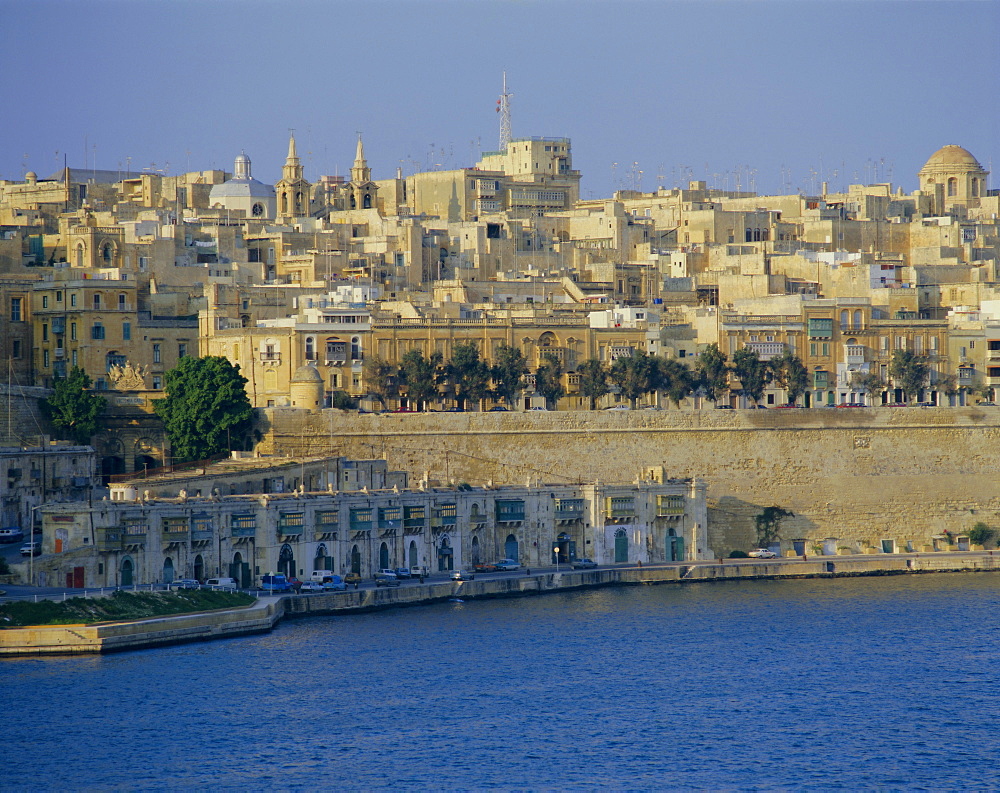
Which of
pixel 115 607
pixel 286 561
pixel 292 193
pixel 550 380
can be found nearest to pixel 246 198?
pixel 292 193

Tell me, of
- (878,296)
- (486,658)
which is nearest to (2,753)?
(486,658)

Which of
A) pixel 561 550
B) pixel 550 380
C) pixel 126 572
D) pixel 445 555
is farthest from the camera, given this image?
pixel 550 380

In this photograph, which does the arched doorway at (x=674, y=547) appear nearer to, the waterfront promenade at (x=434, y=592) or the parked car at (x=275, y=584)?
the waterfront promenade at (x=434, y=592)

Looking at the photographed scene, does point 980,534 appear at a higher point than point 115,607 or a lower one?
higher

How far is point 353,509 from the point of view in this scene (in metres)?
48.9

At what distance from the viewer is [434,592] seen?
47750 millimetres

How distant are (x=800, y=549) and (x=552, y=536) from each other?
26.3 ft

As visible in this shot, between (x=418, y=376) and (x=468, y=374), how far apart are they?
1.52m

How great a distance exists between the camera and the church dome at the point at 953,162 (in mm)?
94812

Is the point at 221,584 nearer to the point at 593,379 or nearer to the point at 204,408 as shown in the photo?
the point at 204,408

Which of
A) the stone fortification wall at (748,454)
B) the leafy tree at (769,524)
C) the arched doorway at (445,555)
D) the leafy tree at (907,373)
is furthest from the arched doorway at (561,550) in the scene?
the leafy tree at (907,373)

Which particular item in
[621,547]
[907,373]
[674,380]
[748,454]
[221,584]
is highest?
[907,373]

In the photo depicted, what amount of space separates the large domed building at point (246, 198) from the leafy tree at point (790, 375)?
25204 millimetres

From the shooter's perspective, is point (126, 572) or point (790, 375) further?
point (790, 375)
